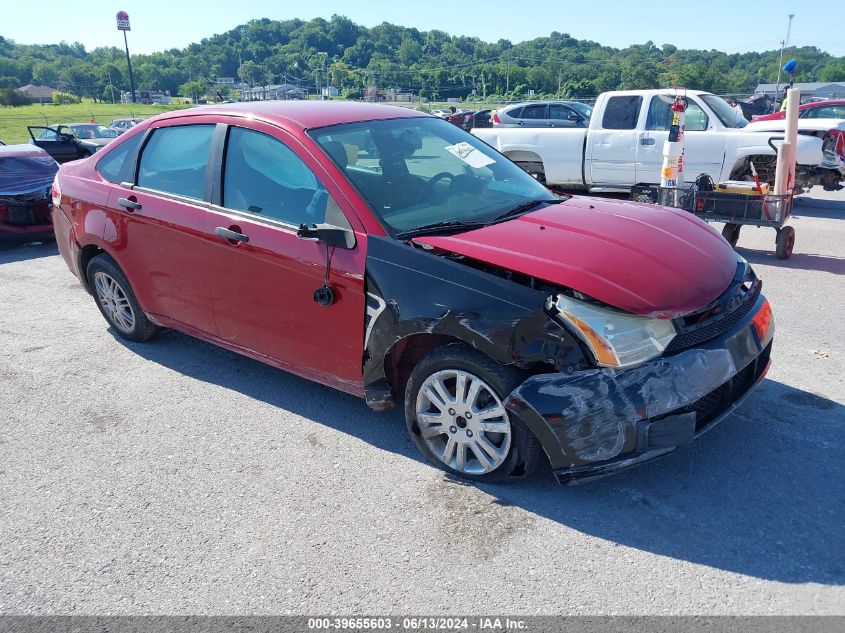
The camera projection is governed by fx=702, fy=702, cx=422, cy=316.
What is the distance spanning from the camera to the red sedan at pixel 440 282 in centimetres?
306

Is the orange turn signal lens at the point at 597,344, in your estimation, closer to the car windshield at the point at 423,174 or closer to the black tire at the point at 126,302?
the car windshield at the point at 423,174

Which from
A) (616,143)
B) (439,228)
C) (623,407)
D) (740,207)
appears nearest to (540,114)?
(616,143)

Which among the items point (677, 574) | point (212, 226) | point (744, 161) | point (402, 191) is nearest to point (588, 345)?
point (677, 574)

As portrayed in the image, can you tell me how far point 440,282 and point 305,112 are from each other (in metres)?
1.71

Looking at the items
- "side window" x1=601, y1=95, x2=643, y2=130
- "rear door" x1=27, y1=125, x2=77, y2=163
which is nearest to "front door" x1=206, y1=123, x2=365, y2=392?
"side window" x1=601, y1=95, x2=643, y2=130

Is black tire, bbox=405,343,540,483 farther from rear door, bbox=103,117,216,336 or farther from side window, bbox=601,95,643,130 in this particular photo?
side window, bbox=601,95,643,130

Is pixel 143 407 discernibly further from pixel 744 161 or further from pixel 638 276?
pixel 744 161

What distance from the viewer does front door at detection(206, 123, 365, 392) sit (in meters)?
3.72

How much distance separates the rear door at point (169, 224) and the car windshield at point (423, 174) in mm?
997

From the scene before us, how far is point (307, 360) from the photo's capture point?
157 inches

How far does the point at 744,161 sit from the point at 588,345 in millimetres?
8943

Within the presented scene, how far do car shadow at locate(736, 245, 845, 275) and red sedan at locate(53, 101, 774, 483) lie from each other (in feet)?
13.5

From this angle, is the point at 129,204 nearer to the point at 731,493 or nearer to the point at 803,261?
the point at 731,493

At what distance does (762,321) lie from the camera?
144 inches
